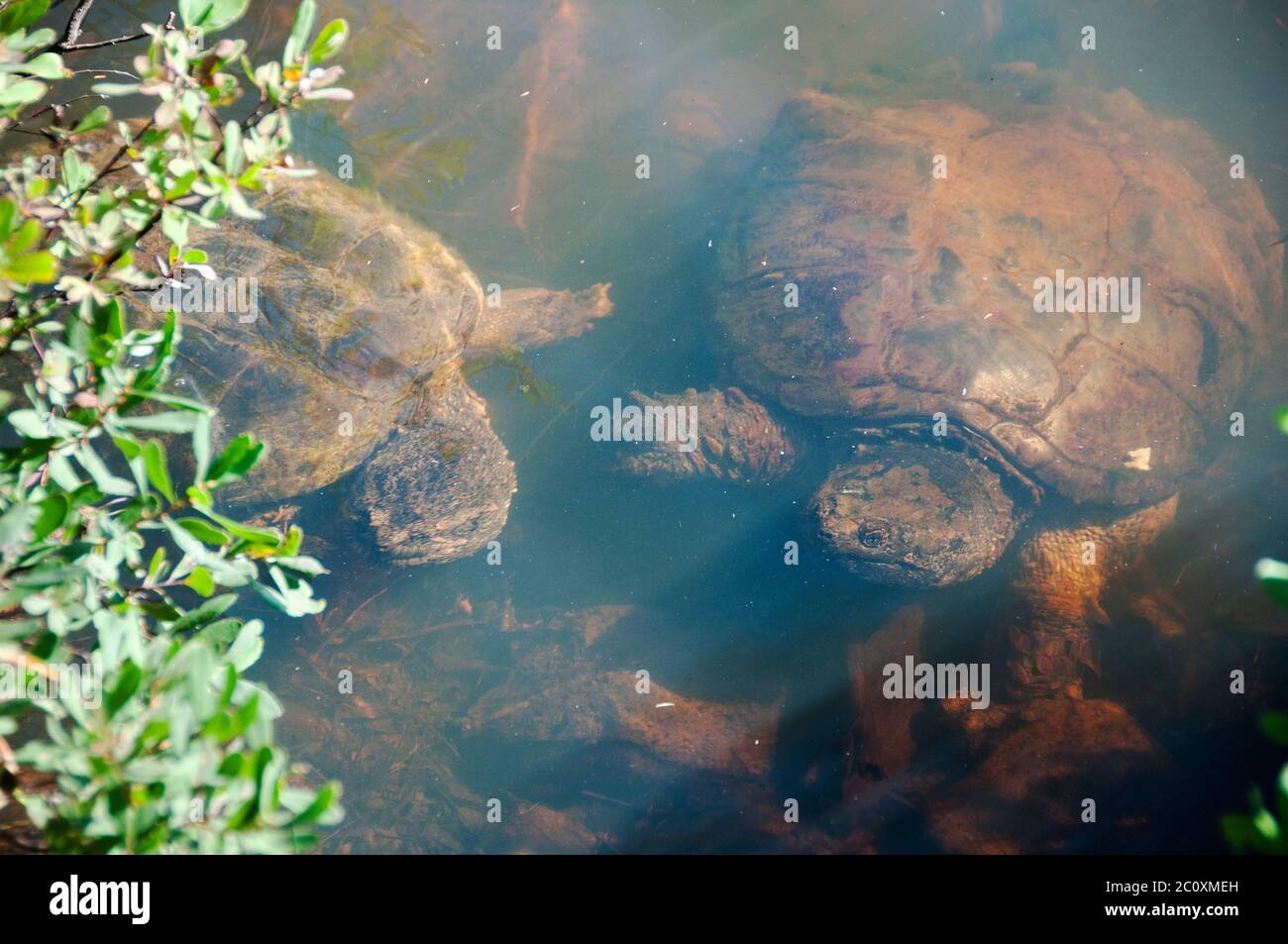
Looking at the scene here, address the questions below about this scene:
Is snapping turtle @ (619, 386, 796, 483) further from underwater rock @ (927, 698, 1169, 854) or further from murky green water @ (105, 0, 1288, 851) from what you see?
underwater rock @ (927, 698, 1169, 854)

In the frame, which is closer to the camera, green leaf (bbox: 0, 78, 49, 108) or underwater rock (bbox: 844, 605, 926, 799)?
green leaf (bbox: 0, 78, 49, 108)

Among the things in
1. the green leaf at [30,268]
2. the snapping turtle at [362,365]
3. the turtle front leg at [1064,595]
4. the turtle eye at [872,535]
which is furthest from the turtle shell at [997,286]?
the green leaf at [30,268]

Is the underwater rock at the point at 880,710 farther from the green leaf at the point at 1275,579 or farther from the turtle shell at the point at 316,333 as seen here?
the green leaf at the point at 1275,579

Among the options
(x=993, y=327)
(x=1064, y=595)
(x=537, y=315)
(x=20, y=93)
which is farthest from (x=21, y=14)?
(x=1064, y=595)

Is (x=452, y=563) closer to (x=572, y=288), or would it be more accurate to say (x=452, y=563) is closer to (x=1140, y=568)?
(x=572, y=288)

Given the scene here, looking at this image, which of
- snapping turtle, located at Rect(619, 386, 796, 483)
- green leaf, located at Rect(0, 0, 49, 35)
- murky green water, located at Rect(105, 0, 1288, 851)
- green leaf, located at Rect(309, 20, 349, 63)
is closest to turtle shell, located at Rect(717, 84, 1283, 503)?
snapping turtle, located at Rect(619, 386, 796, 483)

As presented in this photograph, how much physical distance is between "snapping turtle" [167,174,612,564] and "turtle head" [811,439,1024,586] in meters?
2.47

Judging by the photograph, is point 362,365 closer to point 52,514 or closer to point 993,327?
point 52,514

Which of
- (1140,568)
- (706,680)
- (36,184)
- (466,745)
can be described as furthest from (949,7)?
(466,745)

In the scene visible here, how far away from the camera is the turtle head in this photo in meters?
4.62

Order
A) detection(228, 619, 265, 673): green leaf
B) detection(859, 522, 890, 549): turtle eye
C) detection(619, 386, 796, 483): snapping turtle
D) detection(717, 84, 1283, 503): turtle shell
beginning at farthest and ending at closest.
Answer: detection(619, 386, 796, 483): snapping turtle → detection(859, 522, 890, 549): turtle eye → detection(717, 84, 1283, 503): turtle shell → detection(228, 619, 265, 673): green leaf

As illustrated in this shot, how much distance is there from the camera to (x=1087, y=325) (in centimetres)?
452

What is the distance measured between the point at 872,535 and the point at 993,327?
155 centimetres

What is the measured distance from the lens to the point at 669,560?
5.52 metres
